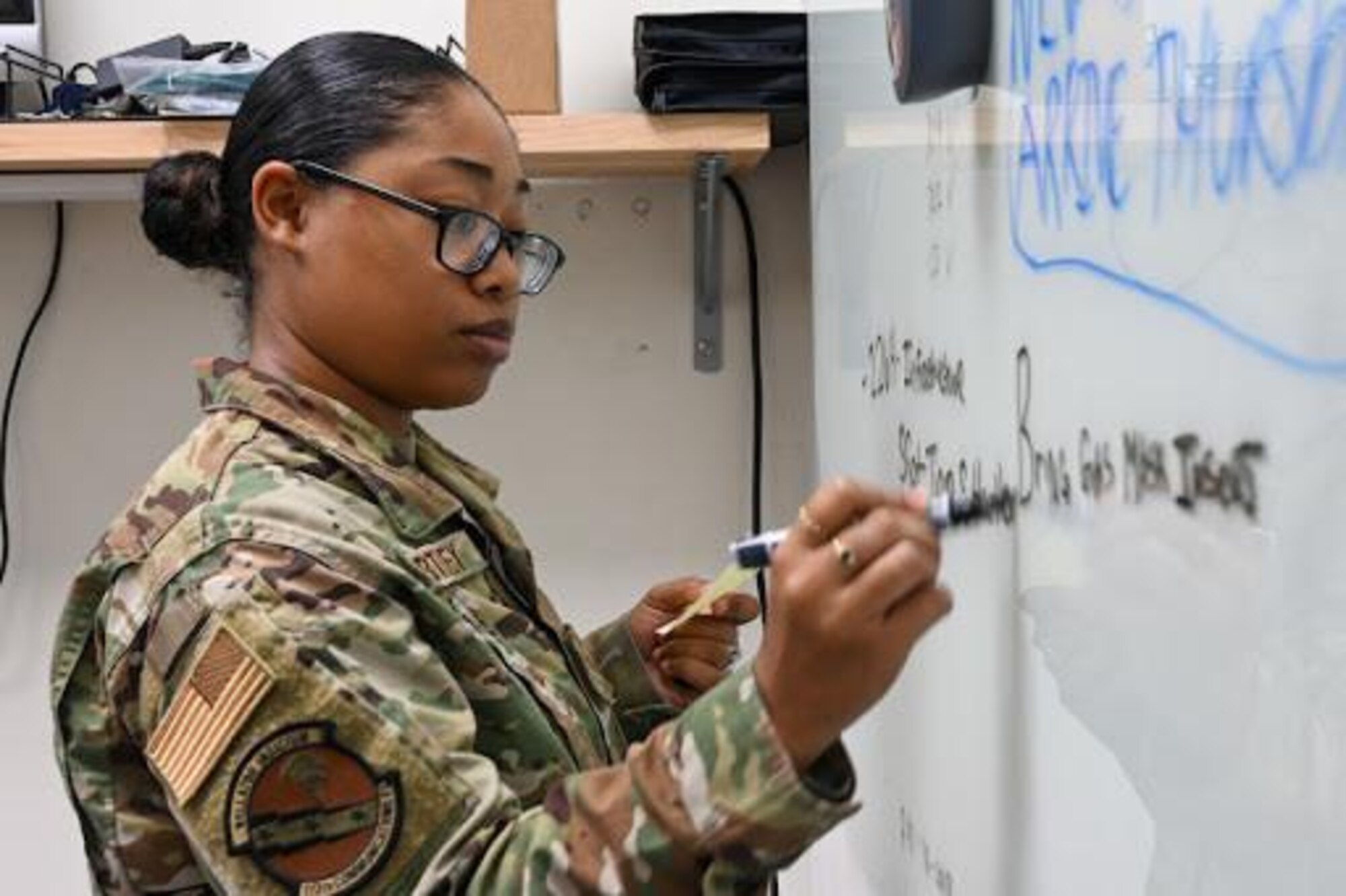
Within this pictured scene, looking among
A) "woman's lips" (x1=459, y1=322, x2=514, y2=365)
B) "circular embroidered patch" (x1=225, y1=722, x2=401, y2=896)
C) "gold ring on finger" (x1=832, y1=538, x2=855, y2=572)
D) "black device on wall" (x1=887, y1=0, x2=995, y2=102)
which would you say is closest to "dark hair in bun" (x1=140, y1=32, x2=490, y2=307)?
"woman's lips" (x1=459, y1=322, x2=514, y2=365)

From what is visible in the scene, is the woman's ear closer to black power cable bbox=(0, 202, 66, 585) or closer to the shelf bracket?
the shelf bracket

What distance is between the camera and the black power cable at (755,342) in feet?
6.51

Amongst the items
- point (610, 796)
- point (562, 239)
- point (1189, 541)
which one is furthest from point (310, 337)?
point (562, 239)

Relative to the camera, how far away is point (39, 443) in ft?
6.61

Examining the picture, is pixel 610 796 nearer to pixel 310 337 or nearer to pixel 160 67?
pixel 310 337

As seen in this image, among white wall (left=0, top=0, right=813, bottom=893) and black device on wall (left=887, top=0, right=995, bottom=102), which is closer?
black device on wall (left=887, top=0, right=995, bottom=102)

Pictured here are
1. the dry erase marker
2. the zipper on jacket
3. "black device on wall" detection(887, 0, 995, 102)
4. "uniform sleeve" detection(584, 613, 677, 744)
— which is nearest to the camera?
the dry erase marker

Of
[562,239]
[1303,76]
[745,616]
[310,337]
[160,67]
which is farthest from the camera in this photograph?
[562,239]

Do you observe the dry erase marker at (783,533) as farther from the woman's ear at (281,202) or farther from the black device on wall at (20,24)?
the black device on wall at (20,24)

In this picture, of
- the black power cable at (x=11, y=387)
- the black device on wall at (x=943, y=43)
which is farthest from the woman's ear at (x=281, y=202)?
the black power cable at (x=11, y=387)

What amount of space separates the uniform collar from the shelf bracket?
88cm

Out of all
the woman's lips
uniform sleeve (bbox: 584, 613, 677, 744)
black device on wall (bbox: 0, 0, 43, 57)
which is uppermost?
black device on wall (bbox: 0, 0, 43, 57)

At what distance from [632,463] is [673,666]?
75cm

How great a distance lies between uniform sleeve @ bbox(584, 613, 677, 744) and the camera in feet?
4.14
